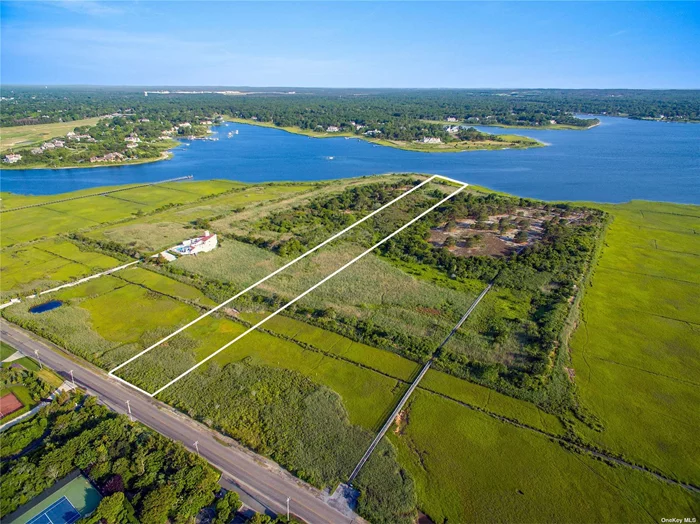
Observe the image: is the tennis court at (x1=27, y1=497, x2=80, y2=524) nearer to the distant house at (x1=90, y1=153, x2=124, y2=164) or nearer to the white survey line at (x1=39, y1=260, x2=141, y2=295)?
the white survey line at (x1=39, y1=260, x2=141, y2=295)

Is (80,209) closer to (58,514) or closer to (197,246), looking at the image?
(197,246)

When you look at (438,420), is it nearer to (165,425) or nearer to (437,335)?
(437,335)

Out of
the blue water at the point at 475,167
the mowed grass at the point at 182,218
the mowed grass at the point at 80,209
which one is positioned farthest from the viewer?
the blue water at the point at 475,167

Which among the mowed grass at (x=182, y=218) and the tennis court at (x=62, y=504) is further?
the mowed grass at (x=182, y=218)

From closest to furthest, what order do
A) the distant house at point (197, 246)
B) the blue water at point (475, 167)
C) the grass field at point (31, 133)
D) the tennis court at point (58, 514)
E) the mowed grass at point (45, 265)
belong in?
the tennis court at point (58, 514) → the mowed grass at point (45, 265) → the distant house at point (197, 246) → the blue water at point (475, 167) → the grass field at point (31, 133)

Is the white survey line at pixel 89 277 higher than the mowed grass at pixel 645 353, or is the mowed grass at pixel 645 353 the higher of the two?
the mowed grass at pixel 645 353

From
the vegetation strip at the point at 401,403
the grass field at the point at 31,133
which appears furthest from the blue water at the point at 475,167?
the vegetation strip at the point at 401,403

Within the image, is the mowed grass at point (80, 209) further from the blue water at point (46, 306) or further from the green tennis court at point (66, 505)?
the green tennis court at point (66, 505)
